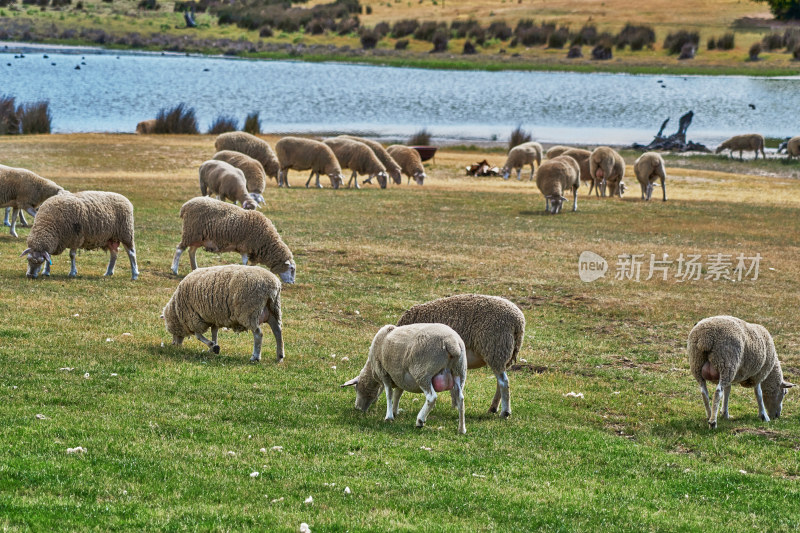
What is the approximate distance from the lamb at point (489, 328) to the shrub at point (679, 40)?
87481mm

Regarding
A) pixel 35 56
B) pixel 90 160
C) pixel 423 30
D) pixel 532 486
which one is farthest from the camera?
pixel 423 30

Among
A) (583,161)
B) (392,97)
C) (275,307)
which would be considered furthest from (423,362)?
(392,97)

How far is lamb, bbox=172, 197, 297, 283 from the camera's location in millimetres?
15672

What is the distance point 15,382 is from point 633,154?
38659 mm

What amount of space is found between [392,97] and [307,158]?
40.0 metres

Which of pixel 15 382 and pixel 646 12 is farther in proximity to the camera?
pixel 646 12

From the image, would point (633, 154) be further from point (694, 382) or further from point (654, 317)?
point (694, 382)

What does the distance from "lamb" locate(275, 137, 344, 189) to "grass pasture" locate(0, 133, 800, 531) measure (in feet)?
29.8

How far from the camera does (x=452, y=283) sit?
55.3 feet

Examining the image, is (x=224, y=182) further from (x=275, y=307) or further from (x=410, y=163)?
(x=410, y=163)

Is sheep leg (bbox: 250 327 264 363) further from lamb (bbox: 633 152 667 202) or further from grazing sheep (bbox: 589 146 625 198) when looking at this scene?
grazing sheep (bbox: 589 146 625 198)

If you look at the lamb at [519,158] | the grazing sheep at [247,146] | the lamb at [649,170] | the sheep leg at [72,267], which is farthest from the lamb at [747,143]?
the sheep leg at [72,267]

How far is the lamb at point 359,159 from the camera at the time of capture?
31.9 metres

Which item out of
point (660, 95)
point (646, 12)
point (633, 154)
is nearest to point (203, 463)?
point (633, 154)
